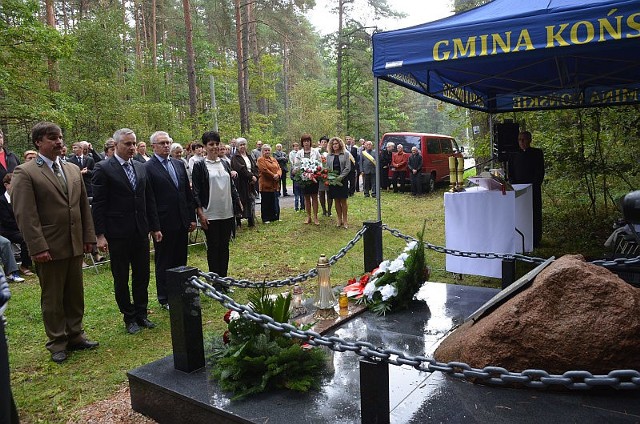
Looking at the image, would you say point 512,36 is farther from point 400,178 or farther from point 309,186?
point 400,178

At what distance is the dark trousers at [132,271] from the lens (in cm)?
469

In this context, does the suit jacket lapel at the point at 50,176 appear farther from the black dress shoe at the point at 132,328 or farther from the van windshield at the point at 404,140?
the van windshield at the point at 404,140

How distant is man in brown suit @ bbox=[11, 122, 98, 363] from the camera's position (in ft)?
13.1

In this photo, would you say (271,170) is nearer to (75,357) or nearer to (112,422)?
(75,357)

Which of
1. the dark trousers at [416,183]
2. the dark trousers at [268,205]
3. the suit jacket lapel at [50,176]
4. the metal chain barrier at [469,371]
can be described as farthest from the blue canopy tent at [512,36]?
the dark trousers at [416,183]

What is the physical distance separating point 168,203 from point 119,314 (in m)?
1.42

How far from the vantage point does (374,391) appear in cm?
252

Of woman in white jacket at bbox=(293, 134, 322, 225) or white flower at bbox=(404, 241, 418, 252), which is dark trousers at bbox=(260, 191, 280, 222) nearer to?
woman in white jacket at bbox=(293, 134, 322, 225)

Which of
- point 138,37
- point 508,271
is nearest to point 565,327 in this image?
point 508,271

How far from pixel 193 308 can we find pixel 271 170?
7.25 m

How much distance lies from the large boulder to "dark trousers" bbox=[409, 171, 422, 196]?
12.8 m

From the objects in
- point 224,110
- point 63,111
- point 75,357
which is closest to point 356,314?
point 75,357

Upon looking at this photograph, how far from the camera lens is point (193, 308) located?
3422 mm

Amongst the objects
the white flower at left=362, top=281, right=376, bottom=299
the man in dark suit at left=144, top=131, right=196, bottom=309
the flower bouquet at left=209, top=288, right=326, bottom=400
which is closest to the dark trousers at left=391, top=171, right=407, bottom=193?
the man in dark suit at left=144, top=131, right=196, bottom=309
